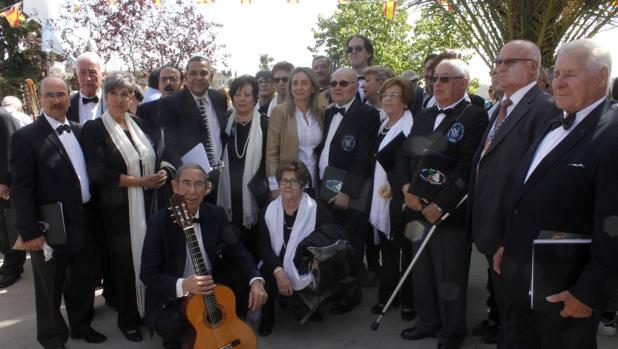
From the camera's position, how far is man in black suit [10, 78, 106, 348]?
3.50 meters

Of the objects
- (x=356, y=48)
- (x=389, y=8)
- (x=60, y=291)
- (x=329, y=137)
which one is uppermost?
(x=389, y=8)

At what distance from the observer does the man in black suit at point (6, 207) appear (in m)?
5.04

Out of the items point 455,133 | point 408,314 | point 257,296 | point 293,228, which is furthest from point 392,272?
point 455,133

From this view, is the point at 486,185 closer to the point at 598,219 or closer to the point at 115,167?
the point at 598,219

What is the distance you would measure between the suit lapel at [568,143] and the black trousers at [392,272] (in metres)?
1.94

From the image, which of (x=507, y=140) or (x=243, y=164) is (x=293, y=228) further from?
(x=507, y=140)

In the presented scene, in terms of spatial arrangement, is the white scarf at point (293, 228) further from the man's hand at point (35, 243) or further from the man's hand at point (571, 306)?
the man's hand at point (571, 306)

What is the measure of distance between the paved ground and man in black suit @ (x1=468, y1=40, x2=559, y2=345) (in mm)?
1250

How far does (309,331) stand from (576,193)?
258 centimetres

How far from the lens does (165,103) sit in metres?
4.62

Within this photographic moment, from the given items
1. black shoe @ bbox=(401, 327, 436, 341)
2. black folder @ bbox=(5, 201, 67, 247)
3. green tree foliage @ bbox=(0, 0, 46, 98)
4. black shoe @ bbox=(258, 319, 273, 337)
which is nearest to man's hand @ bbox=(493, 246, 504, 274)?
black shoe @ bbox=(401, 327, 436, 341)

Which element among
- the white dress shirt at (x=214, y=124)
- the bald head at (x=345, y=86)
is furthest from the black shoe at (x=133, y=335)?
the bald head at (x=345, y=86)

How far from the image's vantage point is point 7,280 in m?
5.46

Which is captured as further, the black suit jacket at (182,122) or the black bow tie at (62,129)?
the black suit jacket at (182,122)
